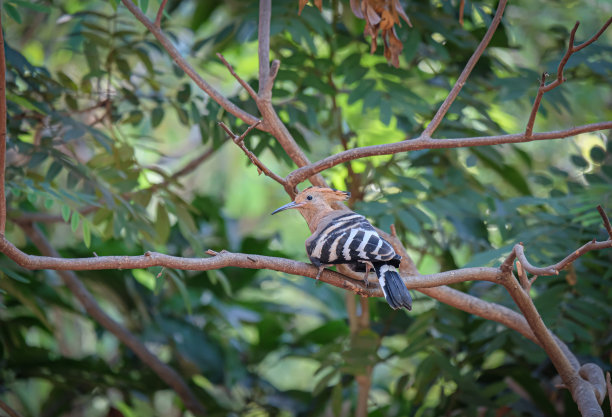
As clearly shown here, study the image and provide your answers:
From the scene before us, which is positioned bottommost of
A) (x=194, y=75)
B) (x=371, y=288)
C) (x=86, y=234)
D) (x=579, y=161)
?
(x=86, y=234)

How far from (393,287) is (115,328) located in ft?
8.26

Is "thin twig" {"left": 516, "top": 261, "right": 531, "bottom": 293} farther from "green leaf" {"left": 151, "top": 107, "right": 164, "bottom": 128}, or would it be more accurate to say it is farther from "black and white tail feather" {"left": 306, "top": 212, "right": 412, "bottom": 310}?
"green leaf" {"left": 151, "top": 107, "right": 164, "bottom": 128}

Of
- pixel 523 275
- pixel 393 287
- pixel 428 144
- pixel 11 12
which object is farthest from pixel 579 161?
pixel 11 12

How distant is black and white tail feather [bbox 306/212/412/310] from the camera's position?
2408mm

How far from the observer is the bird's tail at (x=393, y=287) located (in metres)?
2.36

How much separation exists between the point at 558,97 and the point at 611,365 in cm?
184

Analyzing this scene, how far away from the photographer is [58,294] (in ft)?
16.1

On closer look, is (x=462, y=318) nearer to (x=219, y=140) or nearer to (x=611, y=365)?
(x=611, y=365)

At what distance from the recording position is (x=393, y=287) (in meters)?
2.41

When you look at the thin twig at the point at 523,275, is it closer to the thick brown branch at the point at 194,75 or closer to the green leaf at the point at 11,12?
the thick brown branch at the point at 194,75

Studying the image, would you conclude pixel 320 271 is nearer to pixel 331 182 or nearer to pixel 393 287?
pixel 393 287

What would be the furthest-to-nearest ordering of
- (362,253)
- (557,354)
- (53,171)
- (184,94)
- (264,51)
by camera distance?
1. (184,94)
2. (53,171)
3. (264,51)
4. (557,354)
5. (362,253)

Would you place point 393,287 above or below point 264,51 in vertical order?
below

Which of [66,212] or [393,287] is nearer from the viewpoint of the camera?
[393,287]
